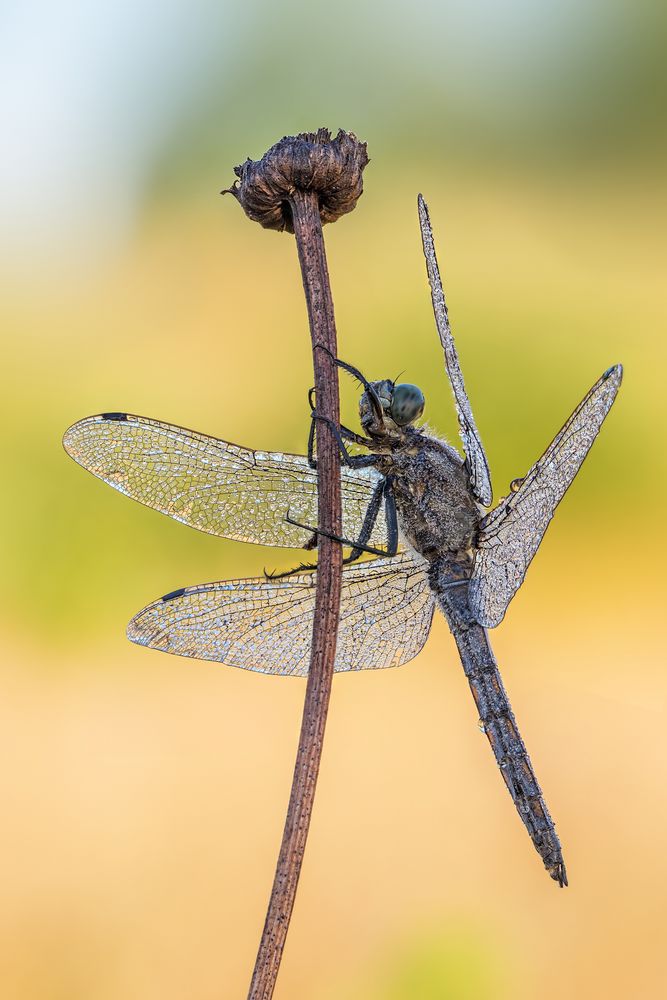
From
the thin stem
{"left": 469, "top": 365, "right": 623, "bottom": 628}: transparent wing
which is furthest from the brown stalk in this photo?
{"left": 469, "top": 365, "right": 623, "bottom": 628}: transparent wing

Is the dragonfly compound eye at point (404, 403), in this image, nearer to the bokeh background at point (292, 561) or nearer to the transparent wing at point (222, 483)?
the transparent wing at point (222, 483)

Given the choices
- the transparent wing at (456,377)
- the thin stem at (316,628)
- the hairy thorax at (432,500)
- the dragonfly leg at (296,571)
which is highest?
the transparent wing at (456,377)

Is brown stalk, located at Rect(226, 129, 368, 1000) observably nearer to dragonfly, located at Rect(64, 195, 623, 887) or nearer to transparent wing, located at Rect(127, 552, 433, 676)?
dragonfly, located at Rect(64, 195, 623, 887)

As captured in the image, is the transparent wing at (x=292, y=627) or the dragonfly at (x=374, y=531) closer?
the dragonfly at (x=374, y=531)

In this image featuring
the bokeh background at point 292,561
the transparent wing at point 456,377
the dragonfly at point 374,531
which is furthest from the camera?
the bokeh background at point 292,561

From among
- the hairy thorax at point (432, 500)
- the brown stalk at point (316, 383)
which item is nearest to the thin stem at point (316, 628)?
the brown stalk at point (316, 383)

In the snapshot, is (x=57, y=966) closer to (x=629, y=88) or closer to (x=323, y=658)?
(x=323, y=658)

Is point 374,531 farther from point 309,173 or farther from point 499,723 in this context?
point 309,173
